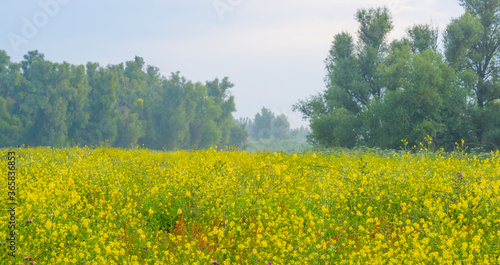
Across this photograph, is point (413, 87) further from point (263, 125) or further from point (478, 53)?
point (263, 125)

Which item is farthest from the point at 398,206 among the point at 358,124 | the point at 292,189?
the point at 358,124

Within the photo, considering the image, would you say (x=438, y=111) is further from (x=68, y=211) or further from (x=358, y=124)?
(x=68, y=211)

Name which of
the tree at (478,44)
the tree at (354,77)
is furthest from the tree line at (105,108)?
the tree at (478,44)

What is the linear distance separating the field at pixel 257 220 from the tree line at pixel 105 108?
4278cm

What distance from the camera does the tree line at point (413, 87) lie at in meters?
23.8

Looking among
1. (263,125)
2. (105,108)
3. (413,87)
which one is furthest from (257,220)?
(263,125)

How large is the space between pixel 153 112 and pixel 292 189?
53554mm

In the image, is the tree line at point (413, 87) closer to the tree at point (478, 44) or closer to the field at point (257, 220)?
the tree at point (478, 44)

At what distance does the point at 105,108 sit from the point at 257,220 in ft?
166

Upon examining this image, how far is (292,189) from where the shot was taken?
24.0 ft

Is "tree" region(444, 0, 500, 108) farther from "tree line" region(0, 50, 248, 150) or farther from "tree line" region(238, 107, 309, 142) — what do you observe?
"tree line" region(238, 107, 309, 142)

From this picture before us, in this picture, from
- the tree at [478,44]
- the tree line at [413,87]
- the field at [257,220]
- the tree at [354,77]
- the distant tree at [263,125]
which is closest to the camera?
the field at [257,220]

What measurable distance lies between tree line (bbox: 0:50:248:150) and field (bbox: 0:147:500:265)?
42.8m

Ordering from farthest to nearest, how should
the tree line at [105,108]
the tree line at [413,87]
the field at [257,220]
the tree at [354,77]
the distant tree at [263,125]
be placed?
1. the distant tree at [263,125]
2. the tree line at [105,108]
3. the tree at [354,77]
4. the tree line at [413,87]
5. the field at [257,220]
